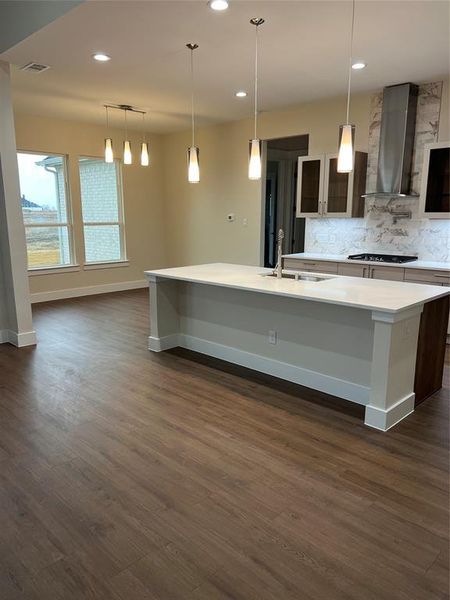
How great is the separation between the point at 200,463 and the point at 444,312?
2237 millimetres

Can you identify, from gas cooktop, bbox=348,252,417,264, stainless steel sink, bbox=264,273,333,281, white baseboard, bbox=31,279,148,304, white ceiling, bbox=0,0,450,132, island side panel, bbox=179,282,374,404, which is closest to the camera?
white ceiling, bbox=0,0,450,132

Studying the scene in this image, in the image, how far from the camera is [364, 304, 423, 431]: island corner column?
271cm

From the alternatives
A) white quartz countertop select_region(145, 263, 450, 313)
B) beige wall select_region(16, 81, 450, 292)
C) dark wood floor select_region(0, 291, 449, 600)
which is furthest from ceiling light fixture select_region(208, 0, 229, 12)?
beige wall select_region(16, 81, 450, 292)

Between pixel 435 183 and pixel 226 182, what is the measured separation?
Result: 11.4ft

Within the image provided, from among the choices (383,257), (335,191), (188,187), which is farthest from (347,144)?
(188,187)

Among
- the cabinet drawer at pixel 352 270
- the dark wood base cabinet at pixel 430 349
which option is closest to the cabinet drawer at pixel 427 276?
the cabinet drawer at pixel 352 270

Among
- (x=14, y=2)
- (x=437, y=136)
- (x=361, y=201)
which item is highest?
(x=14, y=2)

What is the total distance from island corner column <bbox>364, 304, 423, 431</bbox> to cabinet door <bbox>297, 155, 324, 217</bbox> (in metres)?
2.96

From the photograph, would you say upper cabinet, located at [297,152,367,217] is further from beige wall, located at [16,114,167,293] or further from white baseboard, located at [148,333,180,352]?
beige wall, located at [16,114,167,293]

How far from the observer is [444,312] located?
132 inches

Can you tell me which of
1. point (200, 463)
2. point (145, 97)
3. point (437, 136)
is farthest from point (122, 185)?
point (200, 463)

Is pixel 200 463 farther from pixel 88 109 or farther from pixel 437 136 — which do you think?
pixel 88 109

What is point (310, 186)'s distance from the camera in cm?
566

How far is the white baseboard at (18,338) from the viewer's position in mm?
4645
